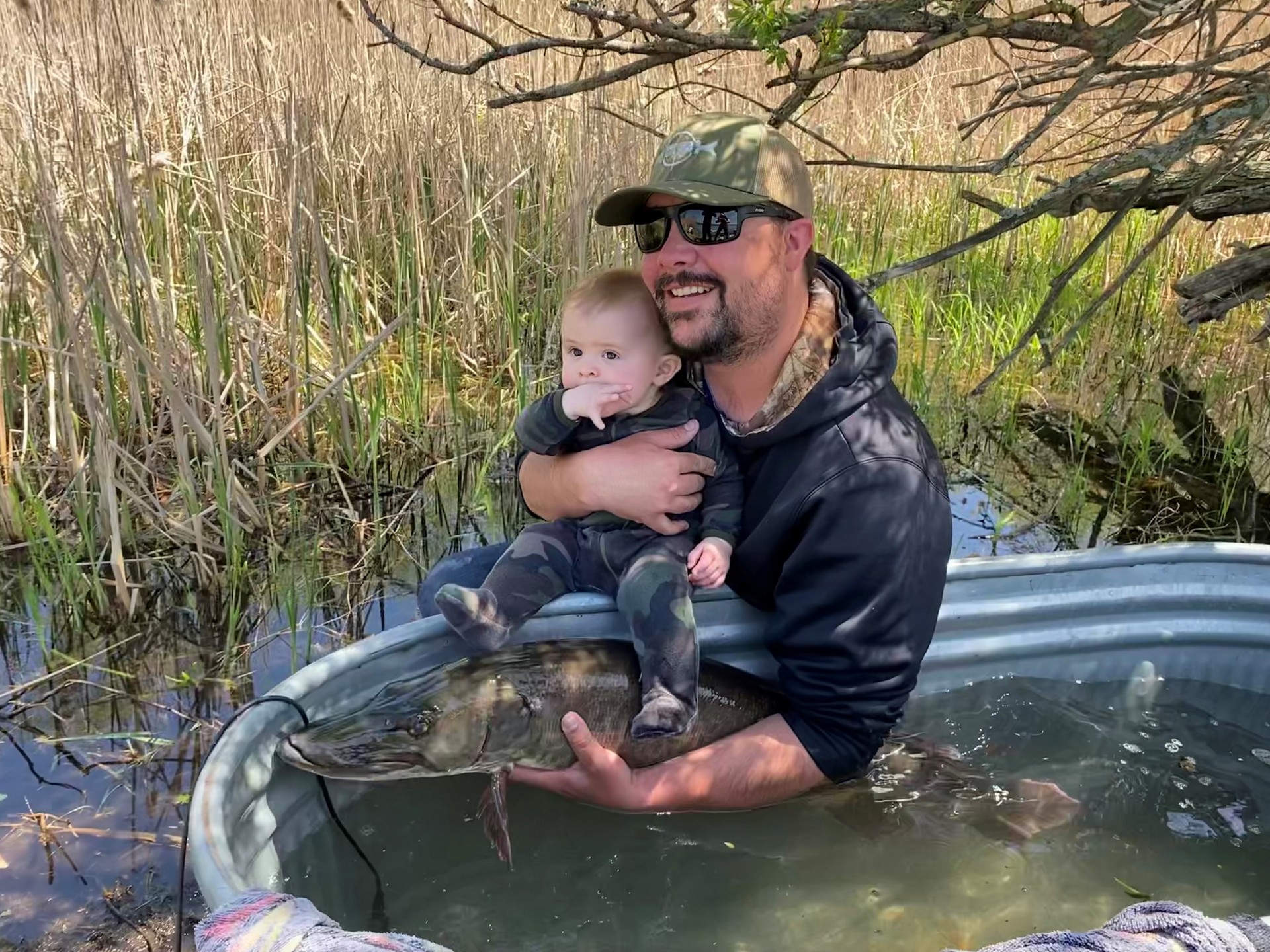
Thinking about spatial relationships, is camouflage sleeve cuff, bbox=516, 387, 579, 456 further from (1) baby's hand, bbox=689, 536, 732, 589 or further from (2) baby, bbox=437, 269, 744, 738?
(1) baby's hand, bbox=689, 536, 732, 589

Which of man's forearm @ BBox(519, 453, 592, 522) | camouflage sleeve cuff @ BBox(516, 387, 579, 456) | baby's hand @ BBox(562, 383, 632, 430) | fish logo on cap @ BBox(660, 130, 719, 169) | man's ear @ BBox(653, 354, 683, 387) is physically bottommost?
man's forearm @ BBox(519, 453, 592, 522)

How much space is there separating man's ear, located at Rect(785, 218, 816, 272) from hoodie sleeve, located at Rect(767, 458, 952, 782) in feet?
1.76

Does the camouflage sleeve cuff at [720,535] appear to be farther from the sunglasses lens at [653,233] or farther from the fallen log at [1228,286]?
the fallen log at [1228,286]

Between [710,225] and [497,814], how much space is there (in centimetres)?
135

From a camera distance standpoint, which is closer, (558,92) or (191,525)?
(558,92)

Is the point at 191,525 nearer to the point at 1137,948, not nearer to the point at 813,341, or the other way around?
the point at 813,341

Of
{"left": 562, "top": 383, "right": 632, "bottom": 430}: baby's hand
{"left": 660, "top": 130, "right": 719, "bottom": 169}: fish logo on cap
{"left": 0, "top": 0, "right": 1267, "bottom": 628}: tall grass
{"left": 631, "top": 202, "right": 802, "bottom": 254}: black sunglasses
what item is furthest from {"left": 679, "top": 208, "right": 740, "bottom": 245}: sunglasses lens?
{"left": 0, "top": 0, "right": 1267, "bottom": 628}: tall grass

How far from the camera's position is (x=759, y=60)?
6445 millimetres

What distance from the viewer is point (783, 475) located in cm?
236

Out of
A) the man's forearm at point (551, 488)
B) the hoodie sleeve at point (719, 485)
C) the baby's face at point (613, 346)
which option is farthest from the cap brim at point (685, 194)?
the man's forearm at point (551, 488)

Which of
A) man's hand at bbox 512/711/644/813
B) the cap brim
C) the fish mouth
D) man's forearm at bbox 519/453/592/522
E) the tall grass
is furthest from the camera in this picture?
the tall grass

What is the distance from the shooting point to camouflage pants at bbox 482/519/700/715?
7.29 ft

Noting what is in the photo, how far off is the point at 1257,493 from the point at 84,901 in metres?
4.10

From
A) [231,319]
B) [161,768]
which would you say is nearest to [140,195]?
[231,319]
